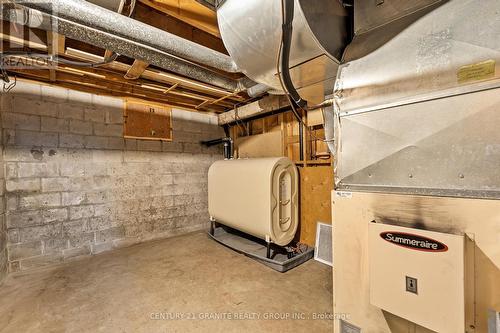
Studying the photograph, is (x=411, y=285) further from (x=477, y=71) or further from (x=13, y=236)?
(x=13, y=236)

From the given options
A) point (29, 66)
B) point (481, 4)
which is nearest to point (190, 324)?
point (481, 4)

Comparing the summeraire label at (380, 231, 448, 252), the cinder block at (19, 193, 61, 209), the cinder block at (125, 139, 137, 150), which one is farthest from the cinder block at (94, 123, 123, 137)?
the summeraire label at (380, 231, 448, 252)

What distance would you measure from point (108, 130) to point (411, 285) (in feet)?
11.9

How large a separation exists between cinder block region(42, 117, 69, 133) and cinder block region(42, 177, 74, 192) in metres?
0.61

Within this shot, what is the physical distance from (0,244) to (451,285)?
363 cm

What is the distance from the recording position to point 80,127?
2.88 metres

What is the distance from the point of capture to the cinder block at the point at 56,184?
8.63ft

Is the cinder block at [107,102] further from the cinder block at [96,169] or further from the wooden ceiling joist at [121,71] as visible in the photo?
the cinder block at [96,169]

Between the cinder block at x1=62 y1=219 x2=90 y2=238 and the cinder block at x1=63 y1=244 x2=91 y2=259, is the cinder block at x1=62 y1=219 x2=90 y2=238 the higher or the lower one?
the higher one

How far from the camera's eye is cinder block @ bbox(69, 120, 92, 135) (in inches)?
111

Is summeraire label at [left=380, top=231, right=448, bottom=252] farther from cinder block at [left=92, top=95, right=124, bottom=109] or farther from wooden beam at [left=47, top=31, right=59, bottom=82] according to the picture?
cinder block at [left=92, top=95, right=124, bottom=109]

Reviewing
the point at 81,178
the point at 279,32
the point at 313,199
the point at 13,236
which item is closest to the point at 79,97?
the point at 81,178

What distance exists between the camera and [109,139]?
10.2 feet

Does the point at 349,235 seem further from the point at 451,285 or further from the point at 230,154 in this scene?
the point at 230,154
